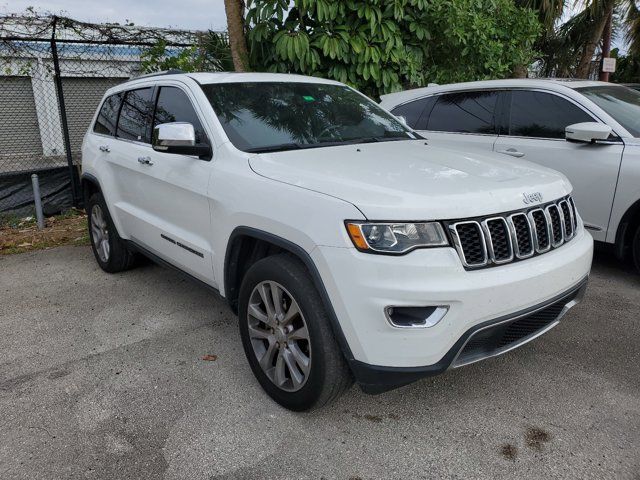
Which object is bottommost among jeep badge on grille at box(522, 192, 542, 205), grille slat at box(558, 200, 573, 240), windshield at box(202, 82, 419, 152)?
grille slat at box(558, 200, 573, 240)

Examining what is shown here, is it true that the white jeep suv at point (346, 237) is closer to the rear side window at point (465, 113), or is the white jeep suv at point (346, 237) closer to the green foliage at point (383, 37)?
the rear side window at point (465, 113)

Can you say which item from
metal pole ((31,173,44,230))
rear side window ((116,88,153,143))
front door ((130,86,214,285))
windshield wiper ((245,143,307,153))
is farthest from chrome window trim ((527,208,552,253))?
metal pole ((31,173,44,230))

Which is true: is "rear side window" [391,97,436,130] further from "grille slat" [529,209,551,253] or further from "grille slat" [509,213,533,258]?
"grille slat" [509,213,533,258]

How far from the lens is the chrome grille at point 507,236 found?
7.92 ft

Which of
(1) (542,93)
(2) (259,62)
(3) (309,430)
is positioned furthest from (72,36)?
(3) (309,430)

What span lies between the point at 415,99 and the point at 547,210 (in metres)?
3.52

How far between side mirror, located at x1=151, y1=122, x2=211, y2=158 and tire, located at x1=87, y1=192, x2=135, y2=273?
1841 mm

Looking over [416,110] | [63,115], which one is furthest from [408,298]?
[63,115]

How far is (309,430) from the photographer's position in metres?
2.73

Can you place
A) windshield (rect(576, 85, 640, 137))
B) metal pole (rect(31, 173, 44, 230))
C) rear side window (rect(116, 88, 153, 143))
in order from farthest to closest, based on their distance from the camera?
metal pole (rect(31, 173, 44, 230)), windshield (rect(576, 85, 640, 137)), rear side window (rect(116, 88, 153, 143))

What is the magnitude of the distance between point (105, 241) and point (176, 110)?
190 centimetres

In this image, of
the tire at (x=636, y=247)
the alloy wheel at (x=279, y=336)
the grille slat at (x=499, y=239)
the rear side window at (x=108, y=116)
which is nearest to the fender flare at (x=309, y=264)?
the alloy wheel at (x=279, y=336)

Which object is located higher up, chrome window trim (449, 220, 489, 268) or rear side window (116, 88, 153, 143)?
rear side window (116, 88, 153, 143)

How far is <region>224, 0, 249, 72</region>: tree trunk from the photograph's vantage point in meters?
7.04
